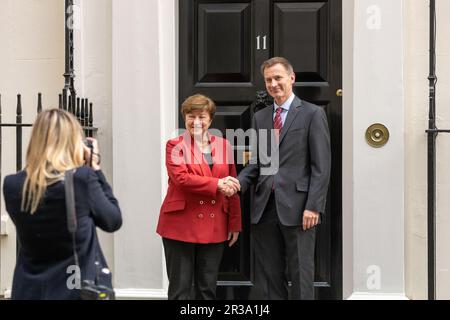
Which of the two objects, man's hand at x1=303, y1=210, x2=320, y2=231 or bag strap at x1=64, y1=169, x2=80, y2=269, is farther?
man's hand at x1=303, y1=210, x2=320, y2=231

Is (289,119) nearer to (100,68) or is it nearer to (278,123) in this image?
(278,123)

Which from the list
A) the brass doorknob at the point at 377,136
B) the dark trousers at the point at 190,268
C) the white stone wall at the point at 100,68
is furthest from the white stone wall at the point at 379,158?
the white stone wall at the point at 100,68

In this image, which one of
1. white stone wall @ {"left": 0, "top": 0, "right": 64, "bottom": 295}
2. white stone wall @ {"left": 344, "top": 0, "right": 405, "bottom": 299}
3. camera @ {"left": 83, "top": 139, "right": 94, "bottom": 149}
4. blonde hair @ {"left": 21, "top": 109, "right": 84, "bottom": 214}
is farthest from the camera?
white stone wall @ {"left": 0, "top": 0, "right": 64, "bottom": 295}

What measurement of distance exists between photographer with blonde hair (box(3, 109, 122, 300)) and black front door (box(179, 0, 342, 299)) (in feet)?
8.24

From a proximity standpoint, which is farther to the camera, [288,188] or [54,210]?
[288,188]

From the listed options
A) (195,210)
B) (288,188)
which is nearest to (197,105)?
(195,210)

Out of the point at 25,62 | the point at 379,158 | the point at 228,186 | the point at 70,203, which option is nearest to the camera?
the point at 70,203

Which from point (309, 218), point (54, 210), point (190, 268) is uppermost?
point (54, 210)

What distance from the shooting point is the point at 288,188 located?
18.2 feet

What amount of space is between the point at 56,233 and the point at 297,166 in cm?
202

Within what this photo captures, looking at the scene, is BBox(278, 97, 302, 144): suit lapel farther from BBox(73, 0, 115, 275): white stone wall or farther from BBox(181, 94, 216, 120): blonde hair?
BBox(73, 0, 115, 275): white stone wall

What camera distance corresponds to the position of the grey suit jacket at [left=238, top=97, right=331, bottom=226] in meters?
5.47

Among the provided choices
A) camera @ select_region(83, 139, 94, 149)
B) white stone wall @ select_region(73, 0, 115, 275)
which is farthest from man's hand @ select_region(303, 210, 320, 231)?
white stone wall @ select_region(73, 0, 115, 275)
